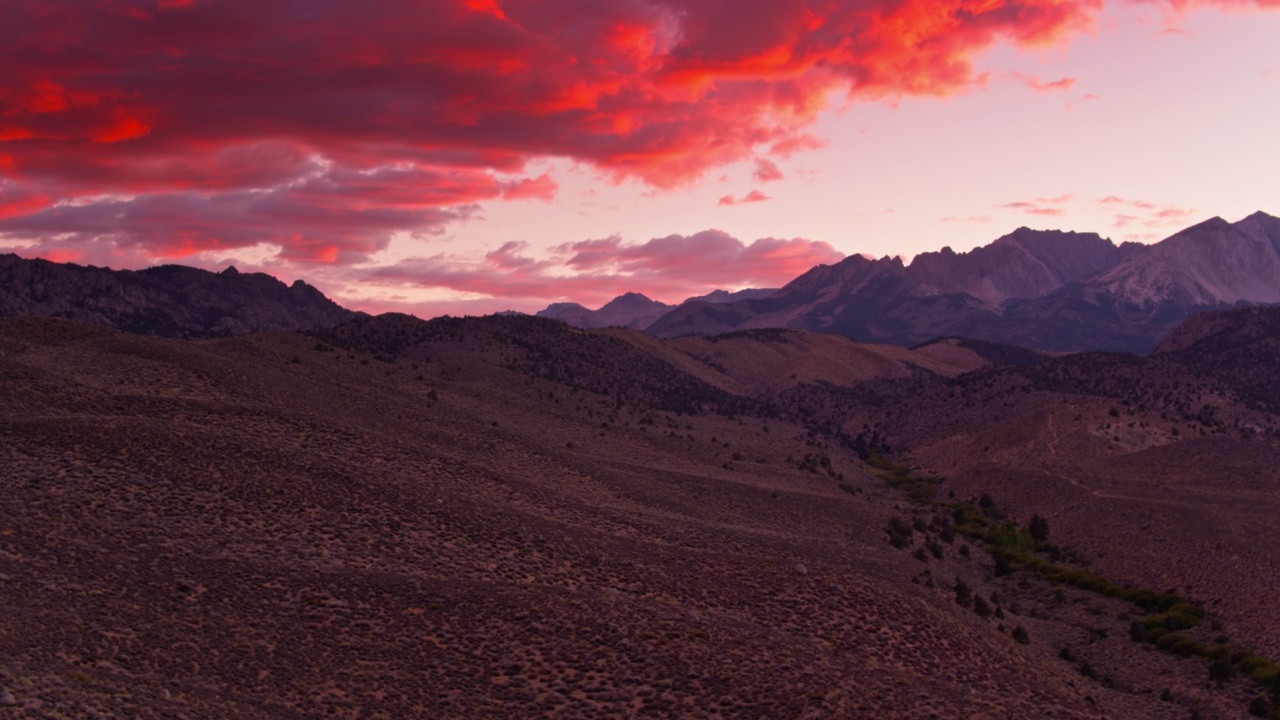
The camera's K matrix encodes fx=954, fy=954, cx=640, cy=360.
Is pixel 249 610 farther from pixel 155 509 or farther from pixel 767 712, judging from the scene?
pixel 767 712

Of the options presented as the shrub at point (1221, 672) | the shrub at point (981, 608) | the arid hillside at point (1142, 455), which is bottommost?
the shrub at point (1221, 672)

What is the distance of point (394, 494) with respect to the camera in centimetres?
3753

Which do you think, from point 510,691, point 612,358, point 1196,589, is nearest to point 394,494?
point 510,691

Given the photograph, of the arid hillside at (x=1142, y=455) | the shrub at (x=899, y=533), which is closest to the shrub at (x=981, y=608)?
the shrub at (x=899, y=533)

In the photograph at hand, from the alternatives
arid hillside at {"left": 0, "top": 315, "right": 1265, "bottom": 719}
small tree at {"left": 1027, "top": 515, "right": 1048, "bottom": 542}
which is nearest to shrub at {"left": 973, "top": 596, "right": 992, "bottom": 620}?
arid hillside at {"left": 0, "top": 315, "right": 1265, "bottom": 719}

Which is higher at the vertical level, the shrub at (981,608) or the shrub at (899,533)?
the shrub at (899,533)

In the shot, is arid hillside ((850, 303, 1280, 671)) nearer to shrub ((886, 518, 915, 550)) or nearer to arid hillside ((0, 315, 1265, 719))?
arid hillside ((0, 315, 1265, 719))

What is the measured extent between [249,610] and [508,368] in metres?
68.4

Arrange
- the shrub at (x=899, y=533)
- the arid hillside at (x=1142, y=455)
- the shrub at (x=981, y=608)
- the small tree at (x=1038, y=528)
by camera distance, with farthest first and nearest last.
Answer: the small tree at (x=1038, y=528) < the shrub at (x=899, y=533) < the arid hillside at (x=1142, y=455) < the shrub at (x=981, y=608)

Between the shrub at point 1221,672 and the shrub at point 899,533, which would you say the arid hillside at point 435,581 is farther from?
the shrub at point 1221,672

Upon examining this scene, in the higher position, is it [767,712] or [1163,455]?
[1163,455]

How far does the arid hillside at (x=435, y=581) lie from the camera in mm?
23312

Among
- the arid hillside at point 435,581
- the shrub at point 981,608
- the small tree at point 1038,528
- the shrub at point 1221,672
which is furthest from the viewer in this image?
the small tree at point 1038,528

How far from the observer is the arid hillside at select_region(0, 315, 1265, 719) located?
2331 cm
